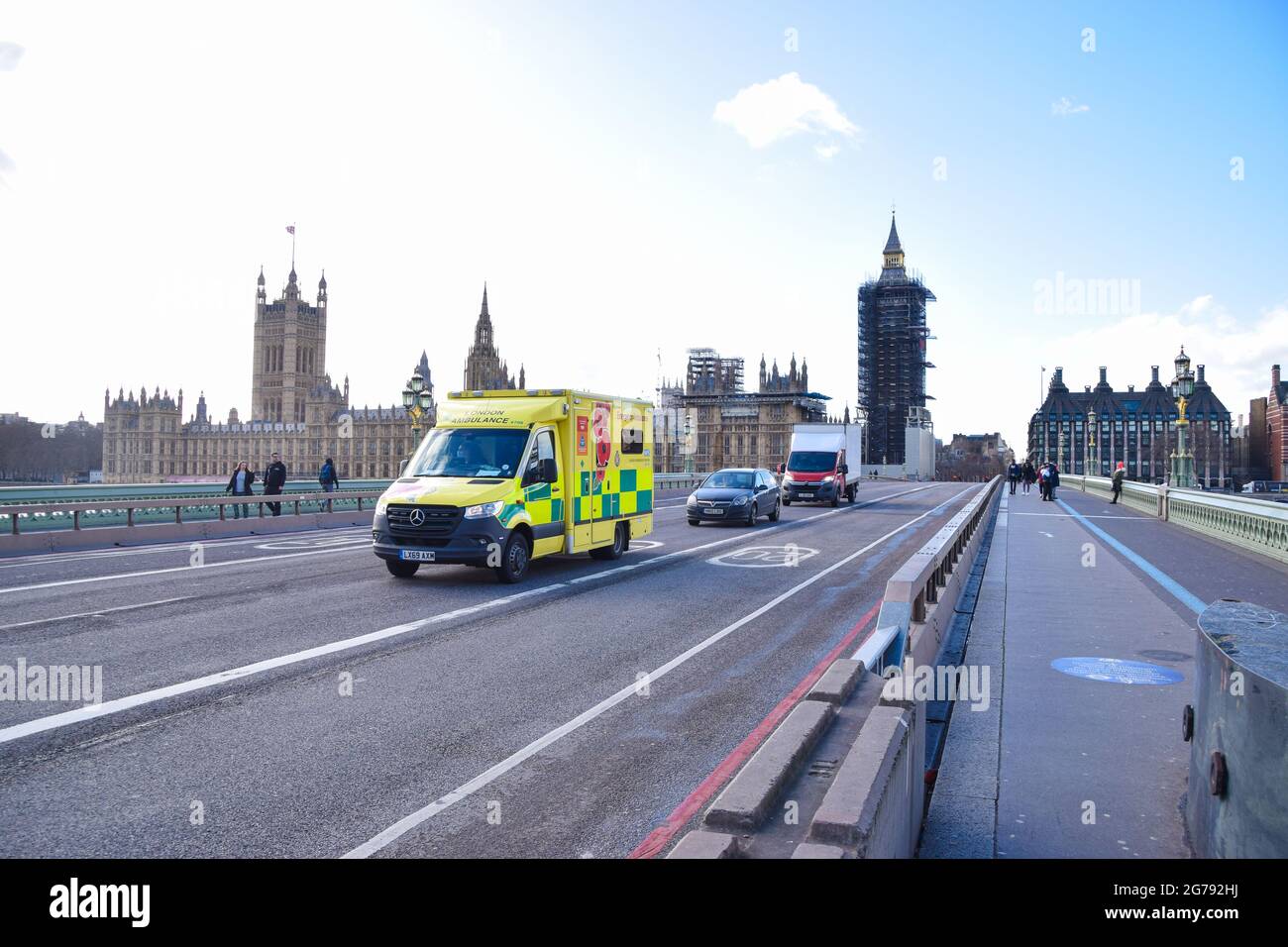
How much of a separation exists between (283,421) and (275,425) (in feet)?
12.3

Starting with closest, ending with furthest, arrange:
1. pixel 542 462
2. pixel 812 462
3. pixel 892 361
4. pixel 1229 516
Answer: pixel 542 462 → pixel 1229 516 → pixel 812 462 → pixel 892 361

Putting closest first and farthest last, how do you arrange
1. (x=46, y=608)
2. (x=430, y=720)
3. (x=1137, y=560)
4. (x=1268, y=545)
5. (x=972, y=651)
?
(x=430, y=720)
(x=972, y=651)
(x=46, y=608)
(x=1137, y=560)
(x=1268, y=545)

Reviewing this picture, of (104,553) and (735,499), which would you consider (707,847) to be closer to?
(104,553)

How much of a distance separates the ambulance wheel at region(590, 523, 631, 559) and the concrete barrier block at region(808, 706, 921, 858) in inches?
475

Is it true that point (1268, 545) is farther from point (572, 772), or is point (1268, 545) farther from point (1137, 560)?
point (572, 772)

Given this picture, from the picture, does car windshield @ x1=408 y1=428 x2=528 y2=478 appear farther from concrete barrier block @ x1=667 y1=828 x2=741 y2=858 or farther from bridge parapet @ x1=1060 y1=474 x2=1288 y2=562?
bridge parapet @ x1=1060 y1=474 x2=1288 y2=562

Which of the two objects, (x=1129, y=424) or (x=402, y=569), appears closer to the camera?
(x=402, y=569)

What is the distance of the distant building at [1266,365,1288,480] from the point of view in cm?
13900

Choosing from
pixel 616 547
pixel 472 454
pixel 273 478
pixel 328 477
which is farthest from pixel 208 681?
pixel 328 477

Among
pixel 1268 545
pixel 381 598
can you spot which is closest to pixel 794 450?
pixel 1268 545

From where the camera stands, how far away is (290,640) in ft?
28.4

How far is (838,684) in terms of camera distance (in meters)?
4.67

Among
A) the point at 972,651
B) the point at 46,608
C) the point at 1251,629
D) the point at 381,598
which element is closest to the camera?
the point at 1251,629
